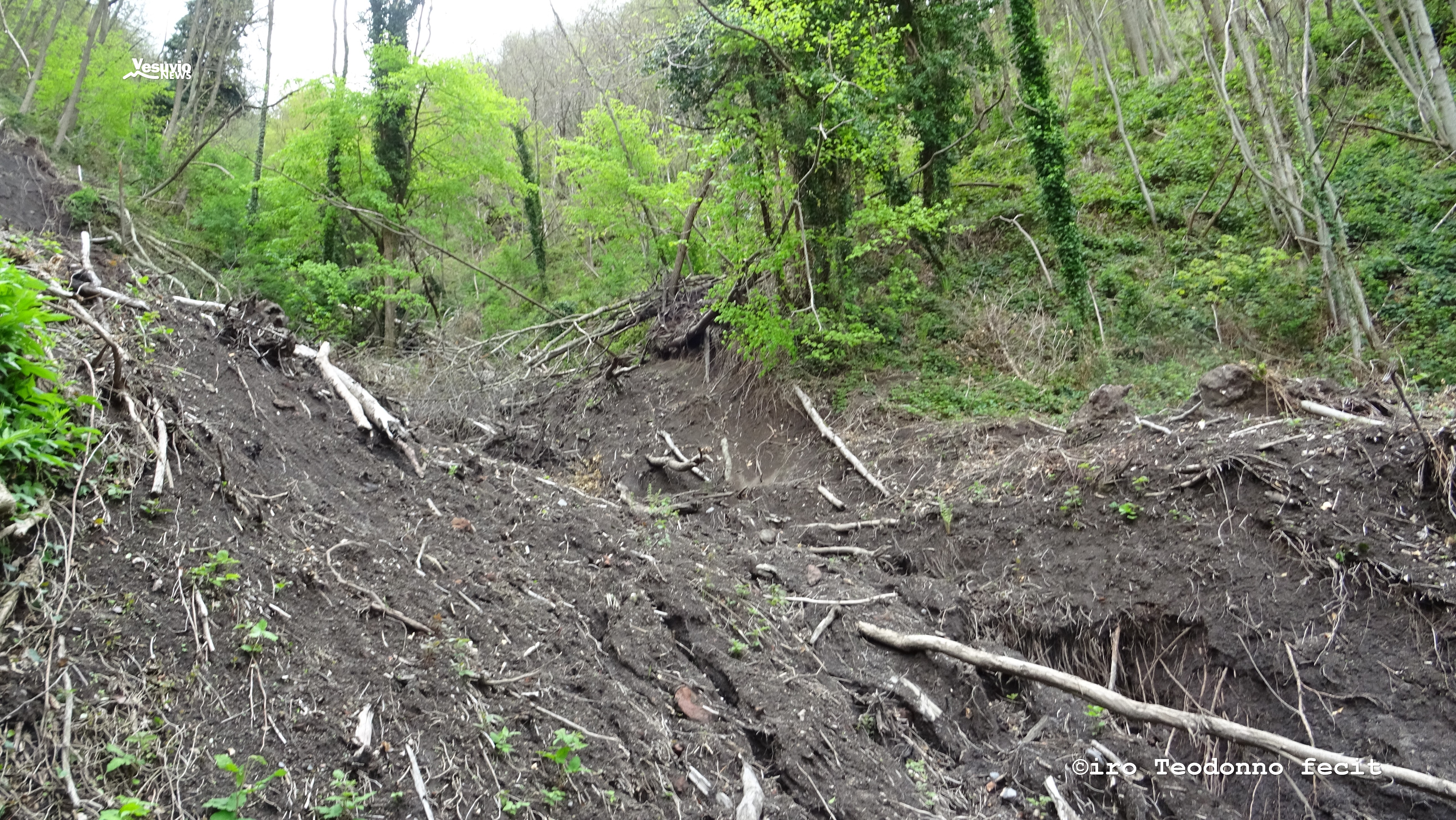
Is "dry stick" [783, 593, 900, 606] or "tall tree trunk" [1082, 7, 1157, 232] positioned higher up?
"tall tree trunk" [1082, 7, 1157, 232]

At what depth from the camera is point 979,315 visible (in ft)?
38.6

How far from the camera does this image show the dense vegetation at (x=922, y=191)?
1028 centimetres

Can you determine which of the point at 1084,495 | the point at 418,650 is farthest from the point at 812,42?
the point at 418,650

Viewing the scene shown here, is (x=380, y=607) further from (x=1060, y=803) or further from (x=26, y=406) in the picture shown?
(x=1060, y=803)

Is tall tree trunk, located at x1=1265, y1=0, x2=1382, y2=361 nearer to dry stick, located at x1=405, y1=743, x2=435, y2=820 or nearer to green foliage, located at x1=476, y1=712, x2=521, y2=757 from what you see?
green foliage, located at x1=476, y1=712, x2=521, y2=757

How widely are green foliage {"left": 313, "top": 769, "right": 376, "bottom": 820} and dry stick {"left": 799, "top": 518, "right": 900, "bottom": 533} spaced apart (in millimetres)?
5396

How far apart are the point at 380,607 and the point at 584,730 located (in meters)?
1.07

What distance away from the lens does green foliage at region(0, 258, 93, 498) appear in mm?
2613

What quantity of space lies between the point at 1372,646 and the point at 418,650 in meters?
5.45

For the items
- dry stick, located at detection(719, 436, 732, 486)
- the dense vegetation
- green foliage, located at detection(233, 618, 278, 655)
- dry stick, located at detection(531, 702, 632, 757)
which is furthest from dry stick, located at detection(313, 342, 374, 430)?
the dense vegetation

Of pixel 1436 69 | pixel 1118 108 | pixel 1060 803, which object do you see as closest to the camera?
pixel 1060 803

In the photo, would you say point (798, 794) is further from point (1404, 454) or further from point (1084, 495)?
point (1404, 454)

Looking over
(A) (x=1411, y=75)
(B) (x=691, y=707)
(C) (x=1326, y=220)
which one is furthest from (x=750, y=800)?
(A) (x=1411, y=75)

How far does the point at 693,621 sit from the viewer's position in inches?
174
